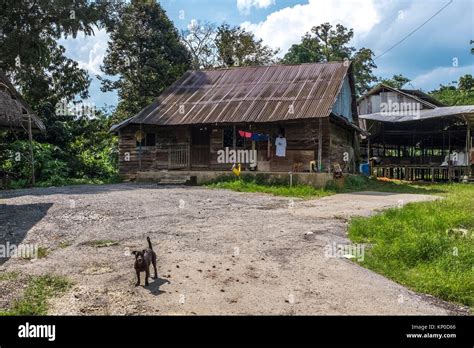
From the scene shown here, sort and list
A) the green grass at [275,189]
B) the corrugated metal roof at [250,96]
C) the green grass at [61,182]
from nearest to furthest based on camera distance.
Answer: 1. the green grass at [275,189]
2. the green grass at [61,182]
3. the corrugated metal roof at [250,96]

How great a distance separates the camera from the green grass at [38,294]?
4797 millimetres

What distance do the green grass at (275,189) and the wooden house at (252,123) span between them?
231 centimetres

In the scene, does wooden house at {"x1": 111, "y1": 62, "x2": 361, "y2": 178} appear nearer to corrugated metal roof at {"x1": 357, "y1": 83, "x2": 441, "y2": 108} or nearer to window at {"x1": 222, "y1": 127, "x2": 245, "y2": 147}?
window at {"x1": 222, "y1": 127, "x2": 245, "y2": 147}

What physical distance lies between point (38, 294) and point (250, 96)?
17770 mm

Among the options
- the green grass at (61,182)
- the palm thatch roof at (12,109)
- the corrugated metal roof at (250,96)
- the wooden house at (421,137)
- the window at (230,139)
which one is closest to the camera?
the palm thatch roof at (12,109)

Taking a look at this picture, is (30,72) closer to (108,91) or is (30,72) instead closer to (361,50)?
(108,91)

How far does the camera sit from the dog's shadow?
5234 mm

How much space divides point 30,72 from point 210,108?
12.7 m

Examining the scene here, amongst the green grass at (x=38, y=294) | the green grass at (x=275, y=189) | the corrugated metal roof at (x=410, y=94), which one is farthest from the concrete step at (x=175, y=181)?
the corrugated metal roof at (x=410, y=94)

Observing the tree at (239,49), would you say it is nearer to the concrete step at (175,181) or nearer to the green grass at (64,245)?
the concrete step at (175,181)

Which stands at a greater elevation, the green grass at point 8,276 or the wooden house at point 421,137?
the wooden house at point 421,137

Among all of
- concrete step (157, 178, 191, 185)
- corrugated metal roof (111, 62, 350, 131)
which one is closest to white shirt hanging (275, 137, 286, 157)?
corrugated metal roof (111, 62, 350, 131)

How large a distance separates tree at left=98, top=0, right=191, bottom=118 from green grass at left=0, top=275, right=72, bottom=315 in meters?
26.0
